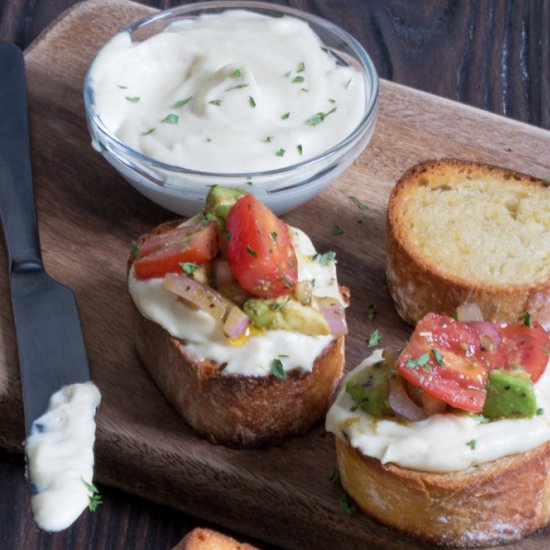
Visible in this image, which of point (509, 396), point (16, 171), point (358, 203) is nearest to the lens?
point (509, 396)

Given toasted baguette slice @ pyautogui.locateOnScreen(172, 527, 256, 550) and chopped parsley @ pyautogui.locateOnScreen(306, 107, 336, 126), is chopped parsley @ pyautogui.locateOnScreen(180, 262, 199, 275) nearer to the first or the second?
toasted baguette slice @ pyautogui.locateOnScreen(172, 527, 256, 550)

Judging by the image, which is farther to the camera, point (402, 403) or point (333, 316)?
point (333, 316)

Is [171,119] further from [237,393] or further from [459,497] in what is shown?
[459,497]

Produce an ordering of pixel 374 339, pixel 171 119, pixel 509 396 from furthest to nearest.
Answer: pixel 171 119 → pixel 374 339 → pixel 509 396

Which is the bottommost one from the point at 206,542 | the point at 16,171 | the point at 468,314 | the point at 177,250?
the point at 206,542

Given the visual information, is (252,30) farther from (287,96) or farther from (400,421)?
(400,421)

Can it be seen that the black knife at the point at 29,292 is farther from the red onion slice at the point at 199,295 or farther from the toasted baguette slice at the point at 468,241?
the toasted baguette slice at the point at 468,241

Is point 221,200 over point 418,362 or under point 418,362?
over

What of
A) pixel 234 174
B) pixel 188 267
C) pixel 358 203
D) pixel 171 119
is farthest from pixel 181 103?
pixel 188 267

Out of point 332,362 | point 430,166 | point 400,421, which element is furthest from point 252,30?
point 400,421
